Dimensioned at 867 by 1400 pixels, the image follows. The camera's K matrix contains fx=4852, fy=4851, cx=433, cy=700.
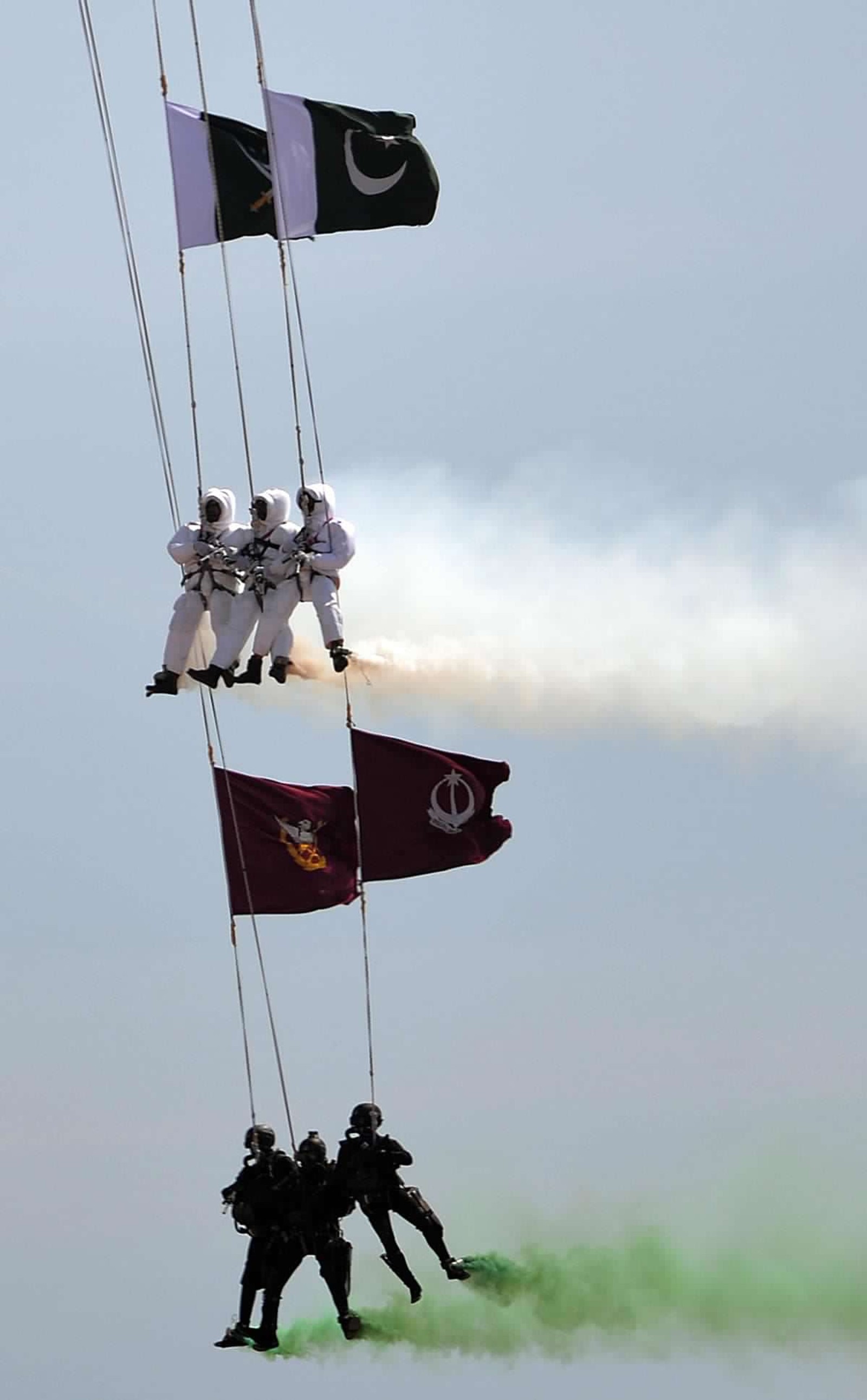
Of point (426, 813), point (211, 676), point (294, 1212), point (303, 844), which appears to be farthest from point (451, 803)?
point (294, 1212)

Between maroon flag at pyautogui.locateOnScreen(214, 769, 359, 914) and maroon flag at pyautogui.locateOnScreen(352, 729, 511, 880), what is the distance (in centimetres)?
31

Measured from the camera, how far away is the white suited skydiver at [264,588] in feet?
182

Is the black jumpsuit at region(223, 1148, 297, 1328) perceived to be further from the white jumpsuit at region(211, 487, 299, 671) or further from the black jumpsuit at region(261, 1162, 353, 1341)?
the white jumpsuit at region(211, 487, 299, 671)

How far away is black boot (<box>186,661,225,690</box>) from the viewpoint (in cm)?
5516

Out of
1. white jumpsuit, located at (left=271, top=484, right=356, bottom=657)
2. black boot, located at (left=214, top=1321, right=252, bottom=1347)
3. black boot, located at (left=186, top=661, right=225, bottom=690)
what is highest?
white jumpsuit, located at (left=271, top=484, right=356, bottom=657)

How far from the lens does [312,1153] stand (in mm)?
54469

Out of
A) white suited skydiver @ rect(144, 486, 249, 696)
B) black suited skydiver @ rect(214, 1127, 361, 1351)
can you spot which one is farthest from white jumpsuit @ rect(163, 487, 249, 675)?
black suited skydiver @ rect(214, 1127, 361, 1351)

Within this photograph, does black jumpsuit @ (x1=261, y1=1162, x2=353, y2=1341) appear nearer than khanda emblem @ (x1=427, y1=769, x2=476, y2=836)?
Yes

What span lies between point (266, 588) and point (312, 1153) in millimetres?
6480

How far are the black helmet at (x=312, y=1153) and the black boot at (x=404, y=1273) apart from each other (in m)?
1.31

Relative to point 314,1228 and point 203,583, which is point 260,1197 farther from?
point 203,583

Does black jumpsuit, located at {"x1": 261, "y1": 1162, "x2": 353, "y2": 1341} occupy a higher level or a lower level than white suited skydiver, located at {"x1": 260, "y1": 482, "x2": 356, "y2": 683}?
lower

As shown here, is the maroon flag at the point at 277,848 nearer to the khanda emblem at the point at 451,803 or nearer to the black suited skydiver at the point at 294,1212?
the khanda emblem at the point at 451,803

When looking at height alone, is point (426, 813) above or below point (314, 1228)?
above
